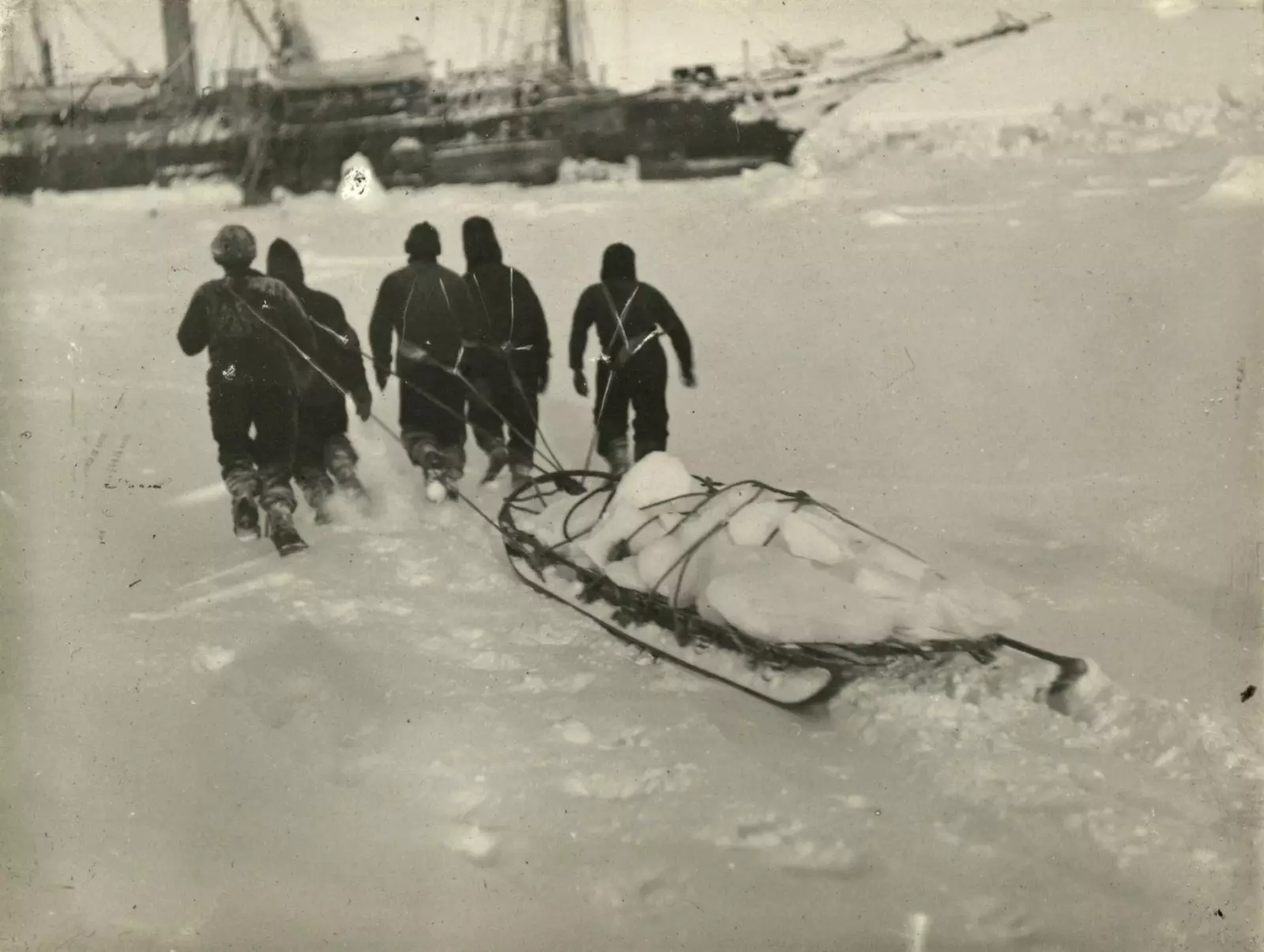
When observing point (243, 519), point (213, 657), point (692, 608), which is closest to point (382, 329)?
point (243, 519)

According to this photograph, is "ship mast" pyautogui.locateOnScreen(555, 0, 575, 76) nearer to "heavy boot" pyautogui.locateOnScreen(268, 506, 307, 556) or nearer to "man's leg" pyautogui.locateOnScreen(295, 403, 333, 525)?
"man's leg" pyautogui.locateOnScreen(295, 403, 333, 525)

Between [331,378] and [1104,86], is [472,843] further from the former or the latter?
[1104,86]

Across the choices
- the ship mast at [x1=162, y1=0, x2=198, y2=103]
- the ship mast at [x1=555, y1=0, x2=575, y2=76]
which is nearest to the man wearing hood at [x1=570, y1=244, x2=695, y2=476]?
the ship mast at [x1=555, y1=0, x2=575, y2=76]

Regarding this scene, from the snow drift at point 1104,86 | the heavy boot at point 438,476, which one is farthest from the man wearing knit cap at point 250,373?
the snow drift at point 1104,86

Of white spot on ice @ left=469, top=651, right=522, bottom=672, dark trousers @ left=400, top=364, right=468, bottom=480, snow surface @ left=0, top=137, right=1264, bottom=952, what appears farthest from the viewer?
dark trousers @ left=400, top=364, right=468, bottom=480

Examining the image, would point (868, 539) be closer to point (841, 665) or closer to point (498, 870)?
point (841, 665)
